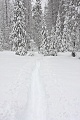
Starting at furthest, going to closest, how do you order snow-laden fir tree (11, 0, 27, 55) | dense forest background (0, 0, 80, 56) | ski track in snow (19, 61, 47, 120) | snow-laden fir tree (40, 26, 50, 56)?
snow-laden fir tree (40, 26, 50, 56) < snow-laden fir tree (11, 0, 27, 55) < dense forest background (0, 0, 80, 56) < ski track in snow (19, 61, 47, 120)

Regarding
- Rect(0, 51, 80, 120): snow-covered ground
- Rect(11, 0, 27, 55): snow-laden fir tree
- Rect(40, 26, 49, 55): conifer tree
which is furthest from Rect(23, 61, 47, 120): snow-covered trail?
Rect(40, 26, 49, 55): conifer tree

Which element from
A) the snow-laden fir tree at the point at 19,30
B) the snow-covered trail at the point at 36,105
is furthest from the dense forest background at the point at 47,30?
A: the snow-covered trail at the point at 36,105

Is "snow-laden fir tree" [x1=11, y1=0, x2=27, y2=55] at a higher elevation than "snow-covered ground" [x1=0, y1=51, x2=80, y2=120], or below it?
higher

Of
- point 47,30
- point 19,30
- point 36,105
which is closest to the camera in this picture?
point 36,105

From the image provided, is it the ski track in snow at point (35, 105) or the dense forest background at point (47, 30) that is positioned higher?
the dense forest background at point (47, 30)

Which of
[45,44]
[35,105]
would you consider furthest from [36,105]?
[45,44]

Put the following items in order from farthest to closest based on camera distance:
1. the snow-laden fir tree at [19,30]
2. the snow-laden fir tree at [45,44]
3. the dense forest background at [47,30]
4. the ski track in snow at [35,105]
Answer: the snow-laden fir tree at [45,44] < the snow-laden fir tree at [19,30] < the dense forest background at [47,30] < the ski track in snow at [35,105]

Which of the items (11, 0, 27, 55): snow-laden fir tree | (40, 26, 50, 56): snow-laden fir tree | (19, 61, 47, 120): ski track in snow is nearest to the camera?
(19, 61, 47, 120): ski track in snow

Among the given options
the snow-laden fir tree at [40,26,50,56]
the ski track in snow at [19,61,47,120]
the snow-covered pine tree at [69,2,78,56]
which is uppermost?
the snow-covered pine tree at [69,2,78,56]

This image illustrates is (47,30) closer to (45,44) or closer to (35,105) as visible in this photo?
(45,44)

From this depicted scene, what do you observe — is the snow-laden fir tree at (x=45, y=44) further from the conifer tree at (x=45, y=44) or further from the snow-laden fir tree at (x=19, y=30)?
the snow-laden fir tree at (x=19, y=30)

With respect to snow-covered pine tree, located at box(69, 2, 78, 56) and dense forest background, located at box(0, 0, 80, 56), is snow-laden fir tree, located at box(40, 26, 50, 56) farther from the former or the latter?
snow-covered pine tree, located at box(69, 2, 78, 56)

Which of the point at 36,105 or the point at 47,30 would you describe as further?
the point at 47,30

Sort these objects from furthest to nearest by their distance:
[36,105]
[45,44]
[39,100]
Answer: [45,44] < [39,100] < [36,105]
